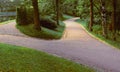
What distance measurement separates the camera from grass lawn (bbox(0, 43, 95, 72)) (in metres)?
10.2

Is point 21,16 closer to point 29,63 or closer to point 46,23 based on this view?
point 46,23

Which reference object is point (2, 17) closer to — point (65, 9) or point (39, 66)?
point (39, 66)

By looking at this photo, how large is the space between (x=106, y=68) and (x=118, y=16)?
2596 cm

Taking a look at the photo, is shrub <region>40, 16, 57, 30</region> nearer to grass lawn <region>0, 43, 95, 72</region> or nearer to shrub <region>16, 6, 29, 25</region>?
shrub <region>16, 6, 29, 25</region>

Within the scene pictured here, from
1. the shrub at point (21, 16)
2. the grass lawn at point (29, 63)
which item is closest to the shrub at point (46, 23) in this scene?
the shrub at point (21, 16)

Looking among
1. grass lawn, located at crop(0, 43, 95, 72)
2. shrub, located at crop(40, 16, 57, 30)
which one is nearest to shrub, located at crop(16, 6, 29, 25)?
shrub, located at crop(40, 16, 57, 30)

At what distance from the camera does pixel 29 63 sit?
1097 centimetres

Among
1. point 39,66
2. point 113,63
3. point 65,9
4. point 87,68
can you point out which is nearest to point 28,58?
point 39,66

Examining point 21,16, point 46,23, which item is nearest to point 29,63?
point 21,16

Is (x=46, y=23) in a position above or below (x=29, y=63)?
below

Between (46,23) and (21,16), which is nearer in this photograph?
(21,16)

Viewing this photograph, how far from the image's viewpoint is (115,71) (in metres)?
12.9

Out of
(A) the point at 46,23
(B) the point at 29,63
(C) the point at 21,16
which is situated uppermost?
(C) the point at 21,16

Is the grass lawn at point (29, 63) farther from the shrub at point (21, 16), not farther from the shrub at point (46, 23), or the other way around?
the shrub at point (46, 23)
